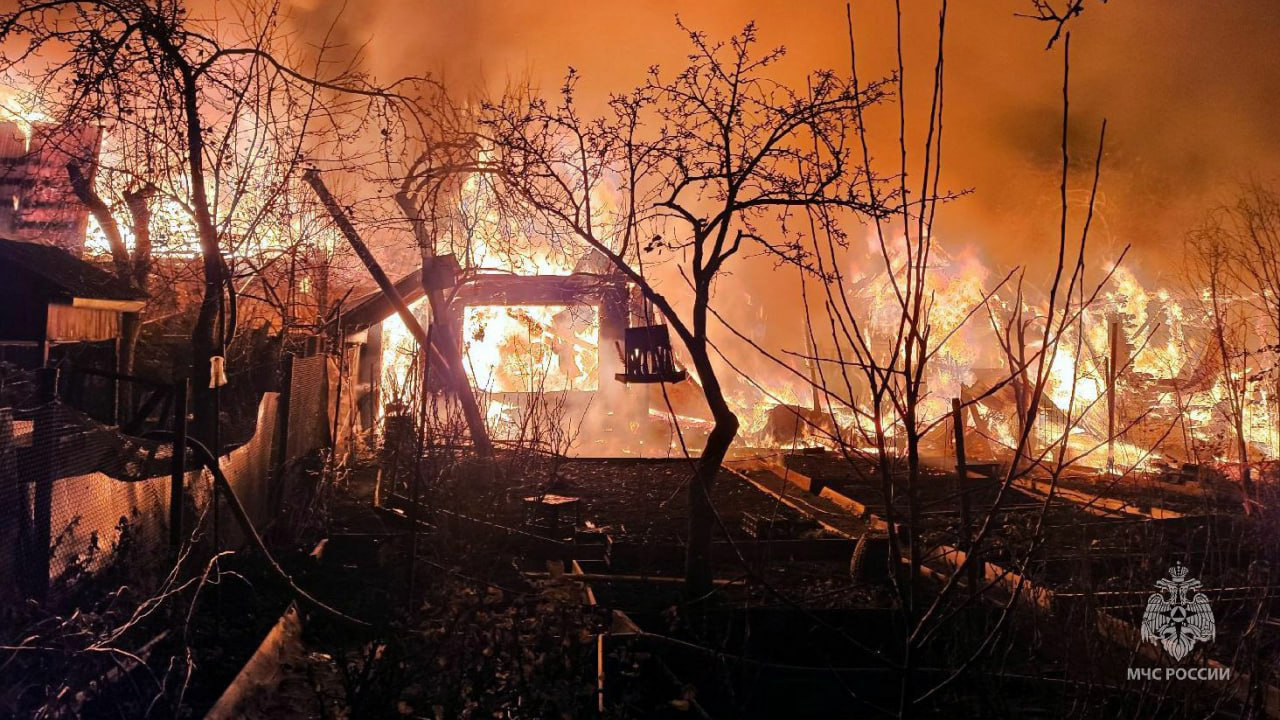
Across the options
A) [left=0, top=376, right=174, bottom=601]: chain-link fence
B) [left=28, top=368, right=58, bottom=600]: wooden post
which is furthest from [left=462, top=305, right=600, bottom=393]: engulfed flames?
[left=28, top=368, right=58, bottom=600]: wooden post

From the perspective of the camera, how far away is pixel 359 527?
9.22 m

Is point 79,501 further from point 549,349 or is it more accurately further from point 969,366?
point 969,366

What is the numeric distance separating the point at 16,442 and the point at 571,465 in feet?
31.8

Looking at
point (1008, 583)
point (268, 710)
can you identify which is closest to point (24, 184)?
point (268, 710)

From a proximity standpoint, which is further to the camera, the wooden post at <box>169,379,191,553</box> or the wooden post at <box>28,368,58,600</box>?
the wooden post at <box>169,379,191,553</box>

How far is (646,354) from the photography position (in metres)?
9.97

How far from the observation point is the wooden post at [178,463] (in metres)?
5.88

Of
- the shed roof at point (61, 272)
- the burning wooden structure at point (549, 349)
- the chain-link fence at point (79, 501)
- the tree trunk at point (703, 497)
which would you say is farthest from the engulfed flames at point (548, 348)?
the tree trunk at point (703, 497)

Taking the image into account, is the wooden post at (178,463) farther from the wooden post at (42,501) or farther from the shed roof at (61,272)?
the shed roof at (61,272)

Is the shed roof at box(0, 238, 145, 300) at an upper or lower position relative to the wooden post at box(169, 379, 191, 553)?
upper

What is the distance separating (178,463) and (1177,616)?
6.83 meters

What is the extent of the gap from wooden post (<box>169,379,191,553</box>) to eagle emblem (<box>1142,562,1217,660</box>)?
21.1 ft

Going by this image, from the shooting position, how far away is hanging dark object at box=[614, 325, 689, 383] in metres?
9.79

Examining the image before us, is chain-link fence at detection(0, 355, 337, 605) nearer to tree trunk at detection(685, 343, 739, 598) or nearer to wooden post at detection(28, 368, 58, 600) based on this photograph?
wooden post at detection(28, 368, 58, 600)
